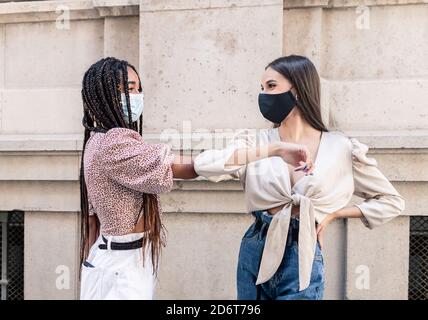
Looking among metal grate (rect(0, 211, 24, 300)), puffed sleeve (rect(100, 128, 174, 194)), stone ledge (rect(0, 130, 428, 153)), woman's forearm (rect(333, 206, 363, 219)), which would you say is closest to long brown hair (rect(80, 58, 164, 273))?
puffed sleeve (rect(100, 128, 174, 194))

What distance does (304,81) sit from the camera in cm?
216

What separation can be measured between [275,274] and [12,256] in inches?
131

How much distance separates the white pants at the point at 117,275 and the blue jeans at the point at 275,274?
1.55 ft

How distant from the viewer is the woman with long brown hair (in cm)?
206

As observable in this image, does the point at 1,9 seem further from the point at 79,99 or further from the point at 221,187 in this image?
the point at 221,187

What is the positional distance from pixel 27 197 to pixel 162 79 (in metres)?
1.67

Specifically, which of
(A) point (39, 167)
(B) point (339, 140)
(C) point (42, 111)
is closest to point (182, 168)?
(B) point (339, 140)

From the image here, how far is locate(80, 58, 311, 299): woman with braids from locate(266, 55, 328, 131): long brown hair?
341 millimetres

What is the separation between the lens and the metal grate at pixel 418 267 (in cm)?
396

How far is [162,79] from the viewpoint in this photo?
398cm

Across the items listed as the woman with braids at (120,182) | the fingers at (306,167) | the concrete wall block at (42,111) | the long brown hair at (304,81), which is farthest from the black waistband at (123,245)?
the concrete wall block at (42,111)

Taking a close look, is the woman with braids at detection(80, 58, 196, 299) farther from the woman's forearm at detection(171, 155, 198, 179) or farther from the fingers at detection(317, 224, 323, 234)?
the fingers at detection(317, 224, 323, 234)

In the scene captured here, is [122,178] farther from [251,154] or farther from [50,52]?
[50,52]
